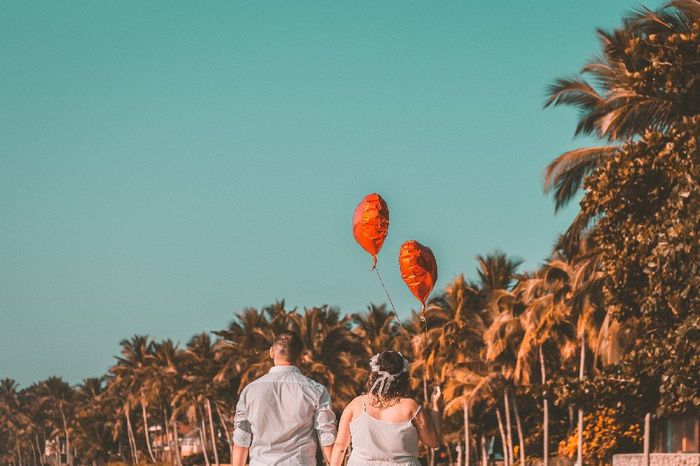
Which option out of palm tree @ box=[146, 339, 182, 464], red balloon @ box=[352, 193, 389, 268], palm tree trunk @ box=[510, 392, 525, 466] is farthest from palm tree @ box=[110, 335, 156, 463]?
red balloon @ box=[352, 193, 389, 268]

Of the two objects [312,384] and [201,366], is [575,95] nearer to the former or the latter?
[312,384]

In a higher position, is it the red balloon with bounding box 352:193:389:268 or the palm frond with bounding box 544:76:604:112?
the palm frond with bounding box 544:76:604:112

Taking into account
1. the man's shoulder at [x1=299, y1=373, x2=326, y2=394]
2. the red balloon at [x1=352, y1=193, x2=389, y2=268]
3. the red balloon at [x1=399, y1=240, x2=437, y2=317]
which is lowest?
the man's shoulder at [x1=299, y1=373, x2=326, y2=394]

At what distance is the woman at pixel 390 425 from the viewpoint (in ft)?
24.1

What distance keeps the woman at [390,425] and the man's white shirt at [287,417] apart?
175mm

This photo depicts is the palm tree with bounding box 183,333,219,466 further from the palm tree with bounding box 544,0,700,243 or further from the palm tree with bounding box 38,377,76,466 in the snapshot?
the palm tree with bounding box 38,377,76,466

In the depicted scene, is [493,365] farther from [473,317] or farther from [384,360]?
[384,360]

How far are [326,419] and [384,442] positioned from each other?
1.31 ft

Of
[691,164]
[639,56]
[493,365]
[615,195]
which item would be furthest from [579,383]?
[493,365]

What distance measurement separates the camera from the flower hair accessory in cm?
727

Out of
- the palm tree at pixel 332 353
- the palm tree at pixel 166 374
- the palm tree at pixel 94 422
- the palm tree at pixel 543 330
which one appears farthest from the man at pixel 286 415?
the palm tree at pixel 94 422

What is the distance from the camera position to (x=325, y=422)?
24.5 feet

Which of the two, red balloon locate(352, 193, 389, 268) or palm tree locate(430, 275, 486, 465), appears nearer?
red balloon locate(352, 193, 389, 268)

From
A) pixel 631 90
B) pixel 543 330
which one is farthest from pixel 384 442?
pixel 543 330
